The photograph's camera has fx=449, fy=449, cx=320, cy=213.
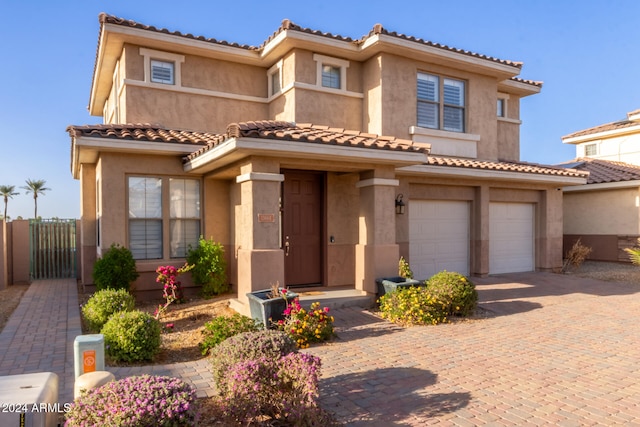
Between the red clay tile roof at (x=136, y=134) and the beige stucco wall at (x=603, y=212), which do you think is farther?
the beige stucco wall at (x=603, y=212)

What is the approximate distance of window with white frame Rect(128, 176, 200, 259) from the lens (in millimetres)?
10586

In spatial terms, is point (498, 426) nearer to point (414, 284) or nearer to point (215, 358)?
point (215, 358)

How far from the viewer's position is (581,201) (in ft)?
60.5

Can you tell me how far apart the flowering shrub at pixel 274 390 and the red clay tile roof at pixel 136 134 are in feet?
18.9

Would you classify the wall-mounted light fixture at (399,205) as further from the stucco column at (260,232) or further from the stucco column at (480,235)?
the stucco column at (260,232)

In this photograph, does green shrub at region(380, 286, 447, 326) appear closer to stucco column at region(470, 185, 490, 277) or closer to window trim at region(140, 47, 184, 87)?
stucco column at region(470, 185, 490, 277)

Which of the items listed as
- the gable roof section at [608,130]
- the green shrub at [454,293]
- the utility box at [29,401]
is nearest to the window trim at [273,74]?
the green shrub at [454,293]

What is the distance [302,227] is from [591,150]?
2073 cm

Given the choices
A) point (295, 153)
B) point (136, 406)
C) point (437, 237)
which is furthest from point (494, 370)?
point (437, 237)

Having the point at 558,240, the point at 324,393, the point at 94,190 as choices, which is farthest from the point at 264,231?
the point at 558,240

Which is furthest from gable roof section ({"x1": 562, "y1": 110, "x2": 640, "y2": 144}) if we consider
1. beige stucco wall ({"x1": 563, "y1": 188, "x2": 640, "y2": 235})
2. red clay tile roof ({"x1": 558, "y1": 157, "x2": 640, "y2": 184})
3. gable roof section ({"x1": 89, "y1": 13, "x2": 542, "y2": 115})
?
gable roof section ({"x1": 89, "y1": 13, "x2": 542, "y2": 115})

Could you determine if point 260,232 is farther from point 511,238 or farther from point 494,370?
point 511,238

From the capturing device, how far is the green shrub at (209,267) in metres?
10.4

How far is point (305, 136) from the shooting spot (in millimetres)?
8398
